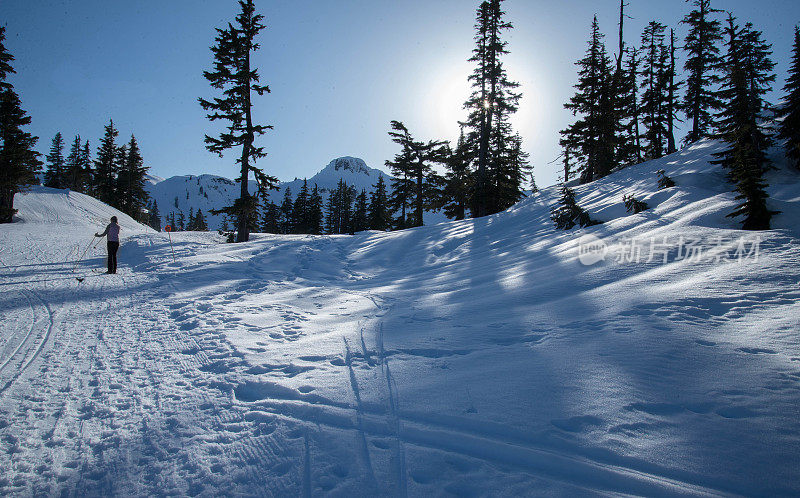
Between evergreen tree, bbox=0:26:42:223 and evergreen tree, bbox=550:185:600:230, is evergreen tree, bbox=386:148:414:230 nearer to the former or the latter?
evergreen tree, bbox=550:185:600:230

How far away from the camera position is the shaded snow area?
87.7 inches

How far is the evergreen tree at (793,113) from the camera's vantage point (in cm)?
995

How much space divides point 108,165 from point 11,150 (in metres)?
16.7

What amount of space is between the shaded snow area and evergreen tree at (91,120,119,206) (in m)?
40.7

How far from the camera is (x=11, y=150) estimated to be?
22.5 meters

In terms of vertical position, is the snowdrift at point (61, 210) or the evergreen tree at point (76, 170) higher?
the evergreen tree at point (76, 170)

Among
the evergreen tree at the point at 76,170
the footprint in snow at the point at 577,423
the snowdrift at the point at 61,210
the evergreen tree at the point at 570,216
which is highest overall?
the evergreen tree at the point at 76,170

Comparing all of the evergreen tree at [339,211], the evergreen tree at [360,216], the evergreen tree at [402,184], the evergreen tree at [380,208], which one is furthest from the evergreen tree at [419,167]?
the evergreen tree at [339,211]

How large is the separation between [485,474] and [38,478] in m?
3.36

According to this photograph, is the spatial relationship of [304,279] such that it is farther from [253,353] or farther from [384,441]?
[384,441]

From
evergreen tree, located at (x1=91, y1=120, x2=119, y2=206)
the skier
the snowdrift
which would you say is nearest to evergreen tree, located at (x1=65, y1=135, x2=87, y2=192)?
evergreen tree, located at (x1=91, y1=120, x2=119, y2=206)

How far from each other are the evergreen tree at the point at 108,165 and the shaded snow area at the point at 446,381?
4072 centimetres

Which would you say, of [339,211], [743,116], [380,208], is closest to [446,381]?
[743,116]

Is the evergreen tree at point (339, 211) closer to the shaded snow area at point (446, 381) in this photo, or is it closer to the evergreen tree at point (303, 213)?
the evergreen tree at point (303, 213)
